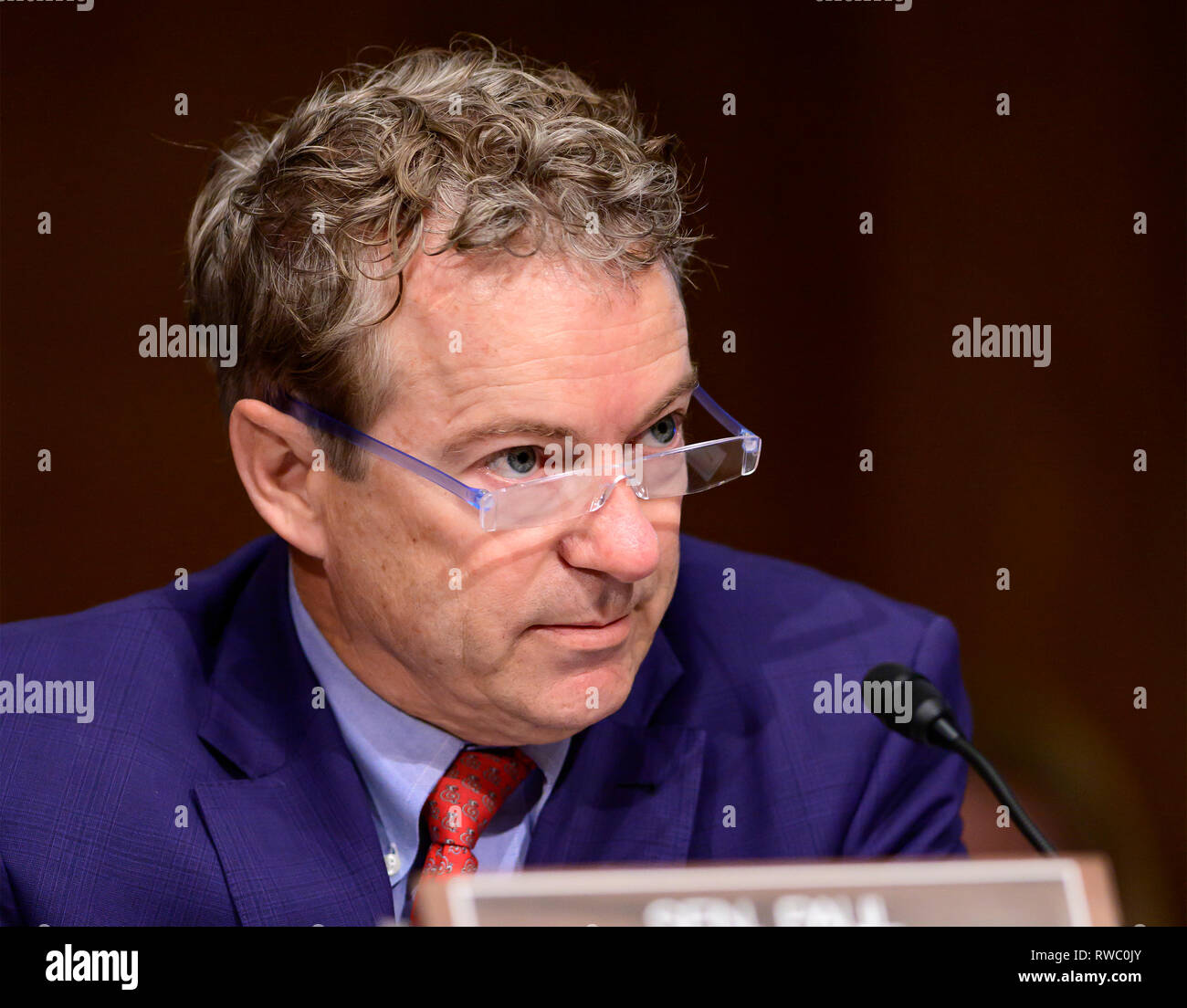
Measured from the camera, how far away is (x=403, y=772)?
1728mm

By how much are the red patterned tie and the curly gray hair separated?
414 mm

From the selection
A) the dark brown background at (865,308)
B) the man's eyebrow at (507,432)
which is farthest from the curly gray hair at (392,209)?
the dark brown background at (865,308)

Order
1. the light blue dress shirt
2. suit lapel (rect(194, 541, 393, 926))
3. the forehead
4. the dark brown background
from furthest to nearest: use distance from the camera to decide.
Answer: the dark brown background → the light blue dress shirt → suit lapel (rect(194, 541, 393, 926)) → the forehead

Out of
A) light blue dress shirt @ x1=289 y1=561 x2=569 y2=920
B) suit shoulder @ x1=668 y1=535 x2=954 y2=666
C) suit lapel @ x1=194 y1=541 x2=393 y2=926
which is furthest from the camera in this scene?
suit shoulder @ x1=668 y1=535 x2=954 y2=666

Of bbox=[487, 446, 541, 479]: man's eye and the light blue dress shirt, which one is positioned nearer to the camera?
bbox=[487, 446, 541, 479]: man's eye

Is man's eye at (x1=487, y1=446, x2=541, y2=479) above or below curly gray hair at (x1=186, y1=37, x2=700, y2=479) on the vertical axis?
below

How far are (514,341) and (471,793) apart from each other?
23.1 inches

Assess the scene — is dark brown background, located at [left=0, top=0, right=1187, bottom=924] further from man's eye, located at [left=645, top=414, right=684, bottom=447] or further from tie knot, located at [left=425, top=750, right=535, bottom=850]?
tie knot, located at [left=425, top=750, right=535, bottom=850]

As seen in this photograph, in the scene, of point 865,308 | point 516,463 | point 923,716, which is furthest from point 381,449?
point 865,308

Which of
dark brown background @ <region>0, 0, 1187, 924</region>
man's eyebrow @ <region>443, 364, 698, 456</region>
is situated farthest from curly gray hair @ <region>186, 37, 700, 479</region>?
dark brown background @ <region>0, 0, 1187, 924</region>

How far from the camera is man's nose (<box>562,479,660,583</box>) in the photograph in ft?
4.99

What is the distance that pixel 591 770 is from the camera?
1793 millimetres

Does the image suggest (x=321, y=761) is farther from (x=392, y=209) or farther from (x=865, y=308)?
(x=865, y=308)

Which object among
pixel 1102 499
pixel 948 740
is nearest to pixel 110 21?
pixel 948 740
